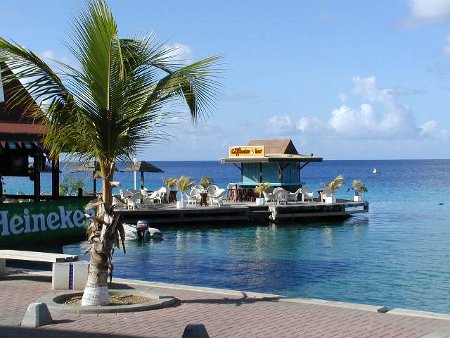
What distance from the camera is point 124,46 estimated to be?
1016 centimetres

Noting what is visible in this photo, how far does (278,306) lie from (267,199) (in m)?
27.0

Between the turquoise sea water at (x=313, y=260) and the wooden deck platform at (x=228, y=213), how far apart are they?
76 centimetres

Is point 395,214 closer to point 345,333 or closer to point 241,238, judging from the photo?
point 241,238

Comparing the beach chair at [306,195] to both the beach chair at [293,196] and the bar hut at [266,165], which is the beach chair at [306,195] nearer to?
the beach chair at [293,196]

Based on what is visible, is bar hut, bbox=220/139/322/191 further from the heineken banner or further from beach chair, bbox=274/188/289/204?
the heineken banner

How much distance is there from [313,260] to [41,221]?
32.7ft

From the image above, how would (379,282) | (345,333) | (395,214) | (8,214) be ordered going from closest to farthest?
(345,333) → (8,214) → (379,282) → (395,214)

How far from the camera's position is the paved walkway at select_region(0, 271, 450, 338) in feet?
27.5

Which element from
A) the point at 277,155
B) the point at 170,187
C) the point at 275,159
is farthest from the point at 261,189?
the point at 170,187

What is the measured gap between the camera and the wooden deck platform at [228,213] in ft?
110

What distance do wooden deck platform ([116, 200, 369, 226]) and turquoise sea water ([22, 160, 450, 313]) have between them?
0.76 meters

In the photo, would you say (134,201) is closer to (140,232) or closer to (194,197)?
(194,197)

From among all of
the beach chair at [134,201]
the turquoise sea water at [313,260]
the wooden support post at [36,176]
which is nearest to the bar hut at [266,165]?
the turquoise sea water at [313,260]

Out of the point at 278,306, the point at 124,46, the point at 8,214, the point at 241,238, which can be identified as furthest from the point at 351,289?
the point at 241,238
